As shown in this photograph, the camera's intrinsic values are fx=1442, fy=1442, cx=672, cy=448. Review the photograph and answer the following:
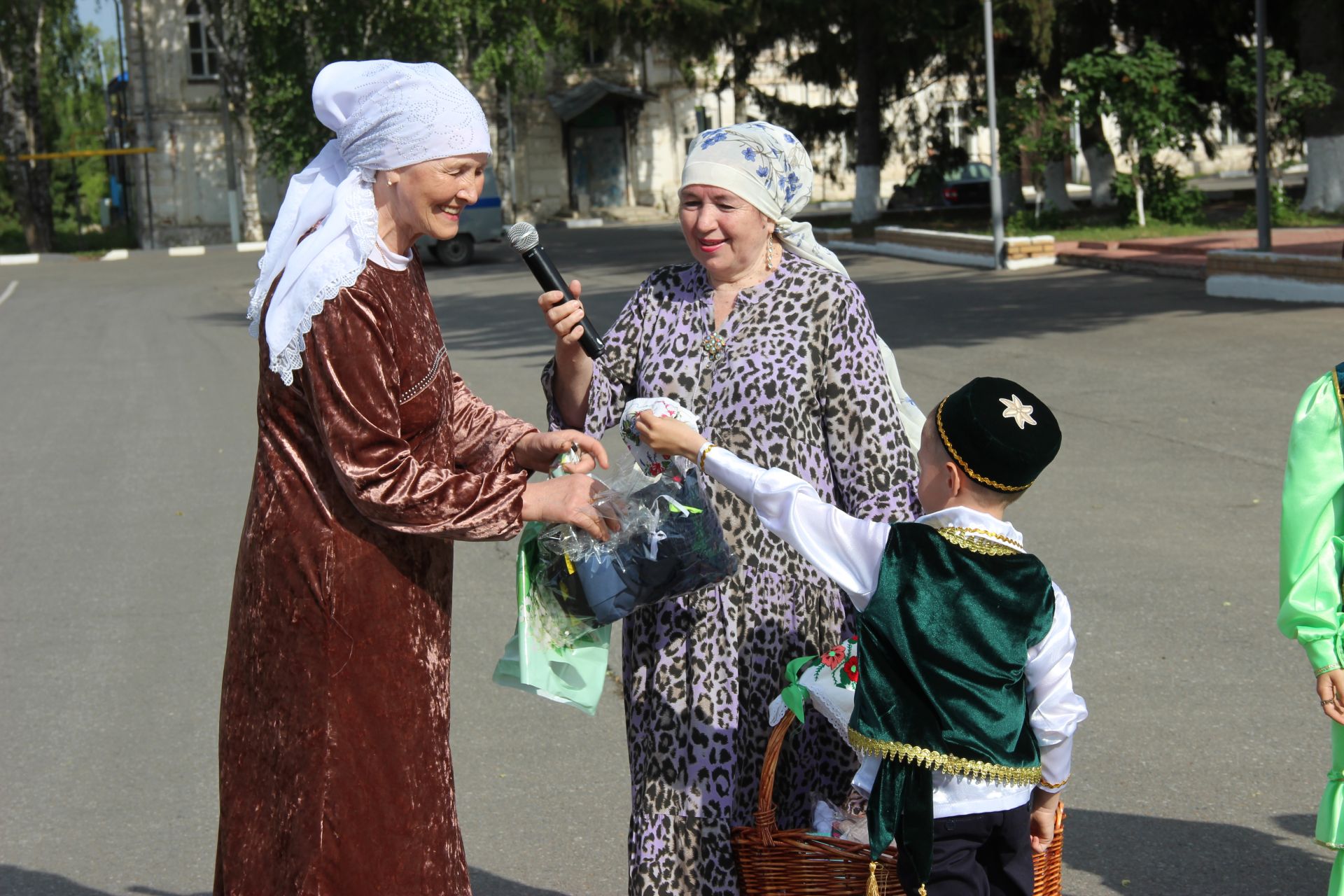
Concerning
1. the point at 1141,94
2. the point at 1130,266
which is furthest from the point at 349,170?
the point at 1141,94

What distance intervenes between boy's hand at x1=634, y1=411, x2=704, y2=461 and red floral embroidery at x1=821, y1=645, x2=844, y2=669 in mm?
481

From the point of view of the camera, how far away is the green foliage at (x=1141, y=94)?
2322cm

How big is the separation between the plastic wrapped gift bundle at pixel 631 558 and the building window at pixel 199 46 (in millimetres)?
43479

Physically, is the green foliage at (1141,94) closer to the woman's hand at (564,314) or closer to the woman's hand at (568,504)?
the woman's hand at (564,314)

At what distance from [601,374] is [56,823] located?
2571mm

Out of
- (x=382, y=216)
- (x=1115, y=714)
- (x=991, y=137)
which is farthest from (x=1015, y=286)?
(x=382, y=216)

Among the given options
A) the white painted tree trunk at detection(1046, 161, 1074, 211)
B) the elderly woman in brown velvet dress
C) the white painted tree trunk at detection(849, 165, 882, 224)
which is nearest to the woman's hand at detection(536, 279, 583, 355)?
the elderly woman in brown velvet dress

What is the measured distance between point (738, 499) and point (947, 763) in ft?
2.81

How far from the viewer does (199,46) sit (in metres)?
43.4

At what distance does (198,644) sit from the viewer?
20.7 feet

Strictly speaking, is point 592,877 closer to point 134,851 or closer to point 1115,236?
point 134,851

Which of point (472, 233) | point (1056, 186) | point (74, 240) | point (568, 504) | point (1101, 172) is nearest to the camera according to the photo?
point (568, 504)

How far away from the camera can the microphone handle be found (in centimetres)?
325

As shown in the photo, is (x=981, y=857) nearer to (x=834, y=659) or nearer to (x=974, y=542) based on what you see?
(x=834, y=659)
